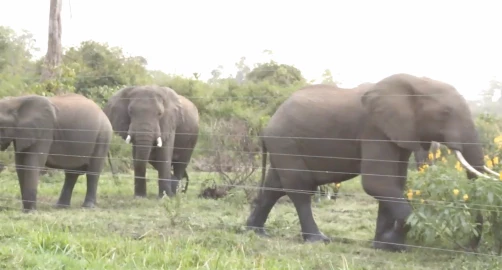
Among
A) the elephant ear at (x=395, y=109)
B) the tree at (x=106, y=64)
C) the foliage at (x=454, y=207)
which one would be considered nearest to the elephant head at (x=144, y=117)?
the elephant ear at (x=395, y=109)

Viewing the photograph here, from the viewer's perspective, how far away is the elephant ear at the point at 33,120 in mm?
9953

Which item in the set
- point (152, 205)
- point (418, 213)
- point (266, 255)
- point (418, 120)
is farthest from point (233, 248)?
point (152, 205)

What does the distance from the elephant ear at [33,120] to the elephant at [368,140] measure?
3253 millimetres

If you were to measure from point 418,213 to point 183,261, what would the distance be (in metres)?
2.11

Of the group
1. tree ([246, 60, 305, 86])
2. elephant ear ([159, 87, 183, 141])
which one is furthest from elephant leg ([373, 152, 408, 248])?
tree ([246, 60, 305, 86])

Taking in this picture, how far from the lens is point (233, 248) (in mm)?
6766

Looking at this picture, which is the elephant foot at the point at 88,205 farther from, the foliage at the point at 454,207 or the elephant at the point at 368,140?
the foliage at the point at 454,207

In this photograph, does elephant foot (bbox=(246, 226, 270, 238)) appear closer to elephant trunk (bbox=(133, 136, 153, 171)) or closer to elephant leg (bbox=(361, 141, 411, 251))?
elephant leg (bbox=(361, 141, 411, 251))

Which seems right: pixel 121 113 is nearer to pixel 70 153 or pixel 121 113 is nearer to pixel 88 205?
pixel 70 153

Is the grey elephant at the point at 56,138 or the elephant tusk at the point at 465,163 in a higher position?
the elephant tusk at the point at 465,163

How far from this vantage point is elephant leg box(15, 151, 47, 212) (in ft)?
31.8

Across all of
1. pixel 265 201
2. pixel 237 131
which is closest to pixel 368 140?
pixel 265 201

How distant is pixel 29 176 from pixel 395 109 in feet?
16.0

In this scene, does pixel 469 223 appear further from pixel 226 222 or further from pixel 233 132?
pixel 233 132
